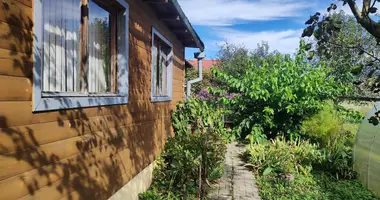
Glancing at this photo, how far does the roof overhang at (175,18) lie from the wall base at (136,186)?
9.66 ft

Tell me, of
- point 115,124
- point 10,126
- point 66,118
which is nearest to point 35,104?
point 10,126

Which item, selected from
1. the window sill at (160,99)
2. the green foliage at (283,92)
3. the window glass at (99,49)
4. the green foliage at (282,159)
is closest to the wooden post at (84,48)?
the window glass at (99,49)

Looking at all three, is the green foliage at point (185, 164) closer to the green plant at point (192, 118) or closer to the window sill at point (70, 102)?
the green plant at point (192, 118)

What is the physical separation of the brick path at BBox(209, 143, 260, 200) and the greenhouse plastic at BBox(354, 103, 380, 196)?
2.06 m

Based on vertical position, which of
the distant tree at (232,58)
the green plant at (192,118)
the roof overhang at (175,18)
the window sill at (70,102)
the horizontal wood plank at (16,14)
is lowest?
the green plant at (192,118)

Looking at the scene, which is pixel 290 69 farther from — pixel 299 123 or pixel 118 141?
pixel 118 141

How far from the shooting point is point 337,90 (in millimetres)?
8797

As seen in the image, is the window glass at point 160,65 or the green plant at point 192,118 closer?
the window glass at point 160,65

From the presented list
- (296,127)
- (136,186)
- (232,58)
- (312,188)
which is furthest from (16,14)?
(232,58)

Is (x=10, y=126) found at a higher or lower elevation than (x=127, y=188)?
higher

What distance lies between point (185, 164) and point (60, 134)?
3.26 m

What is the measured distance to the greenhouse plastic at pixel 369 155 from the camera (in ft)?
16.8

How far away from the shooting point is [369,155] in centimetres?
534

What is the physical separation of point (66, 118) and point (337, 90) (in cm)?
822
